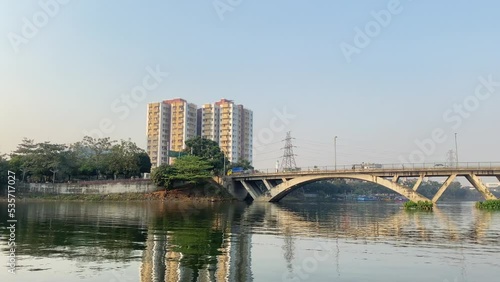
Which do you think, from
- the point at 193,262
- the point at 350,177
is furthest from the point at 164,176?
the point at 193,262

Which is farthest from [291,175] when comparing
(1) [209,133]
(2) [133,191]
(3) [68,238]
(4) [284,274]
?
(1) [209,133]

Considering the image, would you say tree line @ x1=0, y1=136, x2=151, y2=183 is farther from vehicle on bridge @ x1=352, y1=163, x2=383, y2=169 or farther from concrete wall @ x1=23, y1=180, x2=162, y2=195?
vehicle on bridge @ x1=352, y1=163, x2=383, y2=169

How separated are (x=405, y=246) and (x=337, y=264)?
607cm

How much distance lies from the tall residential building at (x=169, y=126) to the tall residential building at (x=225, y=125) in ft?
16.8

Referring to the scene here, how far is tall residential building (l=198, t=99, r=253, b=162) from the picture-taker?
565ft

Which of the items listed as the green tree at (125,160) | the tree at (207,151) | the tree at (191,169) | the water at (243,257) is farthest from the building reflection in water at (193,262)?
the tree at (207,151)

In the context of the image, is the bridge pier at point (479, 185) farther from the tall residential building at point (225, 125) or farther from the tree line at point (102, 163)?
the tall residential building at point (225, 125)

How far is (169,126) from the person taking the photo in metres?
172

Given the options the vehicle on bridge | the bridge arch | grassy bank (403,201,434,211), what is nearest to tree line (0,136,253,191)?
the bridge arch

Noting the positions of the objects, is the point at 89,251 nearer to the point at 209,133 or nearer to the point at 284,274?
the point at 284,274

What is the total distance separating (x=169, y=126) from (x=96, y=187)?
89654 mm

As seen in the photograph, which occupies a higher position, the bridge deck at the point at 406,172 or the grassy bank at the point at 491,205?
the bridge deck at the point at 406,172

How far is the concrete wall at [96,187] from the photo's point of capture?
8275 cm

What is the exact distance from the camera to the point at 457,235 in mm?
23219
